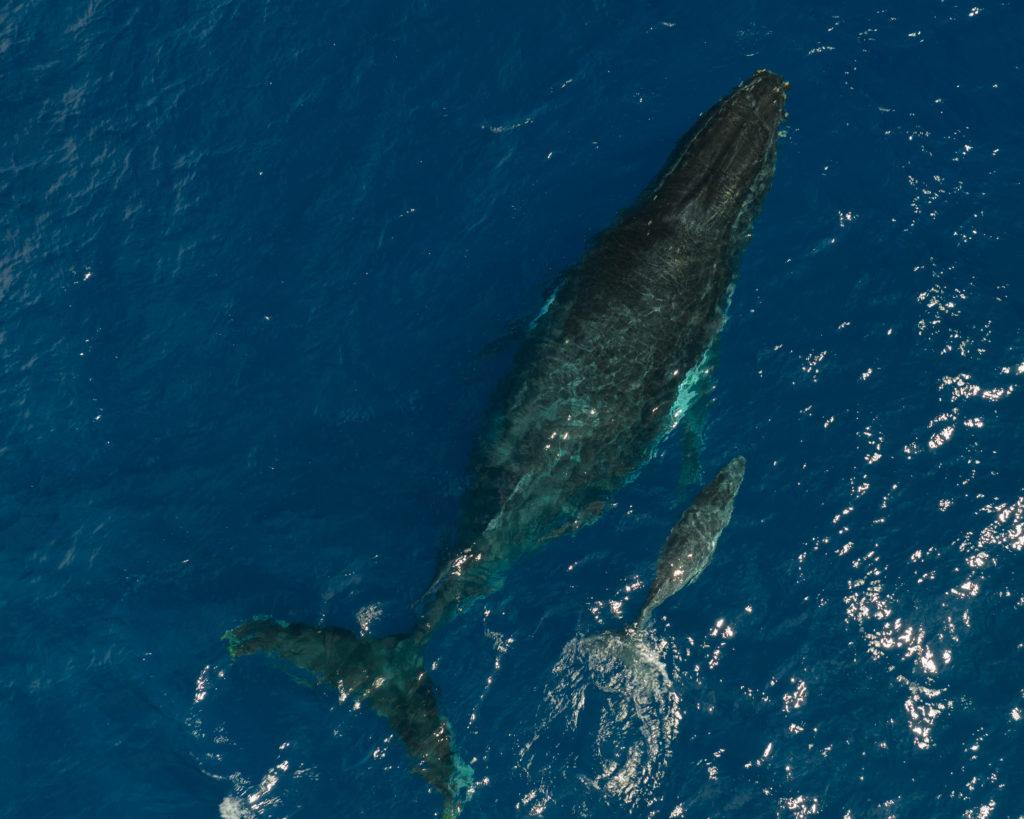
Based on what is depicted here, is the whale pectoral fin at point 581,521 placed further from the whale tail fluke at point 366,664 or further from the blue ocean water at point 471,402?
the whale tail fluke at point 366,664

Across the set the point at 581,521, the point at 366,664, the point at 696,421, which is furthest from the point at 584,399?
the point at 366,664

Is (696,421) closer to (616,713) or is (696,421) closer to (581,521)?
(581,521)

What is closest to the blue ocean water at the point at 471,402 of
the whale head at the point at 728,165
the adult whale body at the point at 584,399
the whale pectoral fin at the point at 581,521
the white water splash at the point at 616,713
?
the white water splash at the point at 616,713

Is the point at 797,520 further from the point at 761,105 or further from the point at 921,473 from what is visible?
the point at 761,105

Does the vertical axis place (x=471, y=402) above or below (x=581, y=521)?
above

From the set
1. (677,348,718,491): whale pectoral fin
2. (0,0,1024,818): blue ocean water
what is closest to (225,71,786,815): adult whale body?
(677,348,718,491): whale pectoral fin

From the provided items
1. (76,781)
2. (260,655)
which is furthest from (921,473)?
(76,781)
